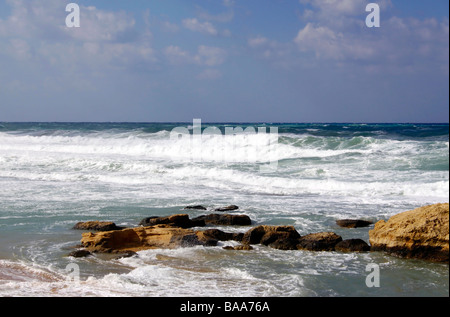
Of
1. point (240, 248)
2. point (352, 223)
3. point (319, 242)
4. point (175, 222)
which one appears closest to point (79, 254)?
point (175, 222)

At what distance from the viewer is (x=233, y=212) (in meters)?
11.8

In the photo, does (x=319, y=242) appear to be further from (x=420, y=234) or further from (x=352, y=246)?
(x=420, y=234)

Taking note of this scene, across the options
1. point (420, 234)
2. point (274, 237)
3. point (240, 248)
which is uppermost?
point (420, 234)

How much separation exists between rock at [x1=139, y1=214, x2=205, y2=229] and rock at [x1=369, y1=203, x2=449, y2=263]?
401cm

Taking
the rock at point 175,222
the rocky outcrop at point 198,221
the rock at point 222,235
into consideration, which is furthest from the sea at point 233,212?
the rock at point 175,222

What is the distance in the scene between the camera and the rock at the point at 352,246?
801 cm

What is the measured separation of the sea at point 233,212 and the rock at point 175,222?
52cm

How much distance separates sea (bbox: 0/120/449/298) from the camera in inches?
247

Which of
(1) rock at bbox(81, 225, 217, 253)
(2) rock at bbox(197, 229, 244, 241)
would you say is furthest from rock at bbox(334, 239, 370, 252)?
(1) rock at bbox(81, 225, 217, 253)

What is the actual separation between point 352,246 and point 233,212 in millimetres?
4172

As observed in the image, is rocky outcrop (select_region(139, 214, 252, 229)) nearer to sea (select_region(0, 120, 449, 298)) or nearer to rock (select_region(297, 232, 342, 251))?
sea (select_region(0, 120, 449, 298))

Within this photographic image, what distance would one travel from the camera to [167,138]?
3681cm
